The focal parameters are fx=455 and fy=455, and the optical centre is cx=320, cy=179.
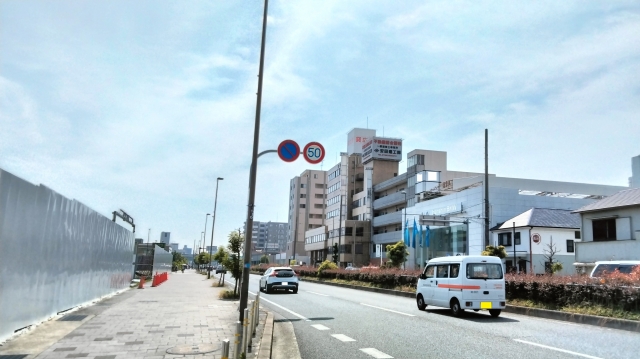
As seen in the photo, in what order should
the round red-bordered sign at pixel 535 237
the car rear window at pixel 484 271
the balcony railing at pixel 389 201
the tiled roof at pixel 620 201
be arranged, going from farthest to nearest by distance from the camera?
the balcony railing at pixel 389 201 < the round red-bordered sign at pixel 535 237 < the tiled roof at pixel 620 201 < the car rear window at pixel 484 271

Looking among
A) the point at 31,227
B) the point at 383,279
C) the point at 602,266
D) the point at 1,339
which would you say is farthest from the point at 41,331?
the point at 383,279

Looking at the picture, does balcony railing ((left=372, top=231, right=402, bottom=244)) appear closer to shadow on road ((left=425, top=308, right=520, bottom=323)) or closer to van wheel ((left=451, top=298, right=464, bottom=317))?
shadow on road ((left=425, top=308, right=520, bottom=323))

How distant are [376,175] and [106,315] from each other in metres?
69.1

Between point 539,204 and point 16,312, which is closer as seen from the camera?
point 16,312

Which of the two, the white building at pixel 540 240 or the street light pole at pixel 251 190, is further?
the white building at pixel 540 240

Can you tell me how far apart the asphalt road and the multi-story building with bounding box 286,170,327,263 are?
101396mm

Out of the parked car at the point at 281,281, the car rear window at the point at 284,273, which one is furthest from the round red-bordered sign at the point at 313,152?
the car rear window at the point at 284,273

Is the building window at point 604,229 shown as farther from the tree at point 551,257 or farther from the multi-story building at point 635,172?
the multi-story building at point 635,172

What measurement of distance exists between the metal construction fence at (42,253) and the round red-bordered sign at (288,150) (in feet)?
17.7

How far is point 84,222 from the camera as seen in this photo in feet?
45.3

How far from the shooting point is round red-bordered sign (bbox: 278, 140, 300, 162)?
1146cm

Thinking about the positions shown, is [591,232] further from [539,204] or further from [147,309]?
[147,309]

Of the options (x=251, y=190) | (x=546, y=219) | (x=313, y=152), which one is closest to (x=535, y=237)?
(x=546, y=219)

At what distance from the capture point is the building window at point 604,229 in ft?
96.6
